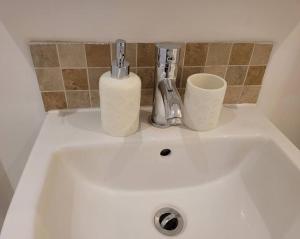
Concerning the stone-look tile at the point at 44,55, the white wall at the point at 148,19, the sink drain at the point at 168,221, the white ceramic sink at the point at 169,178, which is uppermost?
the white wall at the point at 148,19

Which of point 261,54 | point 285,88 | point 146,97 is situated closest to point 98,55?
point 146,97

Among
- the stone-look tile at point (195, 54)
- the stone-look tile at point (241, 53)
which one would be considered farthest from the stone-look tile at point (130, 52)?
the stone-look tile at point (241, 53)

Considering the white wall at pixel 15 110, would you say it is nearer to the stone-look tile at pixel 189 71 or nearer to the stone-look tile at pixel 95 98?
the stone-look tile at pixel 95 98

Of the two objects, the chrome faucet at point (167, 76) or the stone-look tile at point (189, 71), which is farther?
the stone-look tile at point (189, 71)

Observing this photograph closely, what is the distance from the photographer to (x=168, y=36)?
0.54 m

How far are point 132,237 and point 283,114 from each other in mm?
539

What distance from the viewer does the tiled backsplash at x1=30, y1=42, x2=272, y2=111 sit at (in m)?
0.52

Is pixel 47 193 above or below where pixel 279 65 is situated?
below

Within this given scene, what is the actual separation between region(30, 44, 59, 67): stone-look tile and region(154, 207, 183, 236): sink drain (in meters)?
0.39

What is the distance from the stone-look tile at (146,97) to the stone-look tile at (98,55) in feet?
0.37

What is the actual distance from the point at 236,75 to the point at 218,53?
3.1 inches

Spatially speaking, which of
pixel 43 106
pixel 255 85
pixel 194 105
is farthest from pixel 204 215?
pixel 43 106

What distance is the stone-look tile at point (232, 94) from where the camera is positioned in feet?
2.05

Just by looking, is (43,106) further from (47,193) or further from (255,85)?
(255,85)
